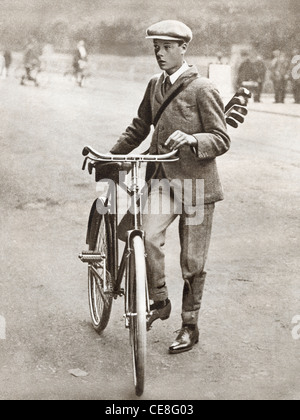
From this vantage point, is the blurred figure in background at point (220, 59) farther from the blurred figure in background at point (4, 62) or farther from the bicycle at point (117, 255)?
the blurred figure in background at point (4, 62)

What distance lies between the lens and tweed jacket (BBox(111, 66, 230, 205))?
4082 millimetres

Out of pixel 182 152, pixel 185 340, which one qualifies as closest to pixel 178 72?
pixel 182 152

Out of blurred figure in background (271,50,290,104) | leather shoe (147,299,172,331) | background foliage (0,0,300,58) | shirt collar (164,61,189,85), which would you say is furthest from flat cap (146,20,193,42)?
leather shoe (147,299,172,331)

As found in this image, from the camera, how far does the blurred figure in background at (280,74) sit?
4.87 metres

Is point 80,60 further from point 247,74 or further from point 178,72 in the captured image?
point 247,74

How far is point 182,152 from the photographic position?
13.8 ft

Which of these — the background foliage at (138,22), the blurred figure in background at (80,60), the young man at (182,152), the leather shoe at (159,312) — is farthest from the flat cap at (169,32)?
the leather shoe at (159,312)

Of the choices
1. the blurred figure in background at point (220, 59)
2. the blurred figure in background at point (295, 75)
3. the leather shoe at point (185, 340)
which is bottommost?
the leather shoe at point (185, 340)

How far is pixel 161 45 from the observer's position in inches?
163

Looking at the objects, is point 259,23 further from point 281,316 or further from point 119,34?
point 281,316

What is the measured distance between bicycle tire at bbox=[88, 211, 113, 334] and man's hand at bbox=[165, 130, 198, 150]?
0.58 meters

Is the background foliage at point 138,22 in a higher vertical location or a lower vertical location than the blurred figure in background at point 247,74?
higher

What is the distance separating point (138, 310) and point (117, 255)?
0.54 m

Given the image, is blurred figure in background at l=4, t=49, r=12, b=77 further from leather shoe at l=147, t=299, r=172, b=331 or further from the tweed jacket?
leather shoe at l=147, t=299, r=172, b=331
